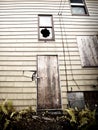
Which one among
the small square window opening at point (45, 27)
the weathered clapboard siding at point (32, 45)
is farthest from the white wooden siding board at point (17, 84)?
the small square window opening at point (45, 27)

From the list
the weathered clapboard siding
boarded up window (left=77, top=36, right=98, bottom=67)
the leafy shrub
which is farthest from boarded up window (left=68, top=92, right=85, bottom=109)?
boarded up window (left=77, top=36, right=98, bottom=67)

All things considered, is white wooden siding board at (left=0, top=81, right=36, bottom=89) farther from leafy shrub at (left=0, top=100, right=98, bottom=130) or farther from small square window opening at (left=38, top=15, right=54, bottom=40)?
small square window opening at (left=38, top=15, right=54, bottom=40)

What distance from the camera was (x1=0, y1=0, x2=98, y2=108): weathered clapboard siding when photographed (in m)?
7.97

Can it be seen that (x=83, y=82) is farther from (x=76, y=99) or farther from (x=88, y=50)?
(x=88, y=50)

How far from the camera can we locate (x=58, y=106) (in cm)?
774

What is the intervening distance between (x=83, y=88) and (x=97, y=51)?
2140 millimetres

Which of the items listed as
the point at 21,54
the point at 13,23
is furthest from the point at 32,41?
the point at 13,23

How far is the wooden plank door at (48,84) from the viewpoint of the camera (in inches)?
306

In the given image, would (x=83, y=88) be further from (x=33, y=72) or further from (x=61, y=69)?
(x=33, y=72)

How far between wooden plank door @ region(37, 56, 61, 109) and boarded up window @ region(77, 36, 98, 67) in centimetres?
134

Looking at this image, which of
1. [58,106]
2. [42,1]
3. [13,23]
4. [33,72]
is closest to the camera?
[58,106]

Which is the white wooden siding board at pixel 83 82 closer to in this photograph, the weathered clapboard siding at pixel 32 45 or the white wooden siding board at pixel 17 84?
the weathered clapboard siding at pixel 32 45

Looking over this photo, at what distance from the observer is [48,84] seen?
8164 mm

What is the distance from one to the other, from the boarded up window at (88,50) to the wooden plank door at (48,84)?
4.40ft
